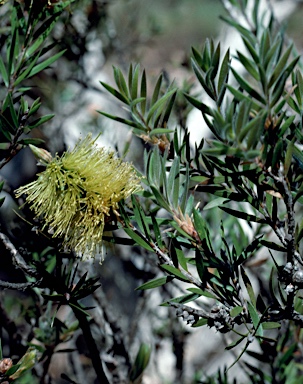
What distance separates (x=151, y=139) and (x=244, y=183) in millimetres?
120

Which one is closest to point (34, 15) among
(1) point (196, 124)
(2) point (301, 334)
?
(2) point (301, 334)

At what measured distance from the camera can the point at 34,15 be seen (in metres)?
0.65

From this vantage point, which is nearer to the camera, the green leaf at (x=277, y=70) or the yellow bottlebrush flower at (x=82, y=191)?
the green leaf at (x=277, y=70)

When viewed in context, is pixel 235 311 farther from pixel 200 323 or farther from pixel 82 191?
pixel 82 191

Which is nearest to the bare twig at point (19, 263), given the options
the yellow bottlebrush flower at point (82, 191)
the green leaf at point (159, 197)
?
the yellow bottlebrush flower at point (82, 191)

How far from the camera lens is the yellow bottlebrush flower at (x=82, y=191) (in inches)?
21.0

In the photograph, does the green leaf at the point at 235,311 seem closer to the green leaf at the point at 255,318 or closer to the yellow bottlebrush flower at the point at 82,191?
the green leaf at the point at 255,318

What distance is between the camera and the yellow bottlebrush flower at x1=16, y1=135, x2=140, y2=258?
533 millimetres

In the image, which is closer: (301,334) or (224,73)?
(224,73)

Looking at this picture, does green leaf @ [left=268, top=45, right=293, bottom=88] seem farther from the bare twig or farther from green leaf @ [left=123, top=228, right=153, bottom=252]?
the bare twig

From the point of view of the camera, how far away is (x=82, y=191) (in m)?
0.54

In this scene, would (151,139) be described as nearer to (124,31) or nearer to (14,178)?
(14,178)

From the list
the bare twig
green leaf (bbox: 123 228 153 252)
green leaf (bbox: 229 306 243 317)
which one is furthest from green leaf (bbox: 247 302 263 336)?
the bare twig

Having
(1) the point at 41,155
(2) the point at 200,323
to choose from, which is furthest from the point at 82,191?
(2) the point at 200,323
